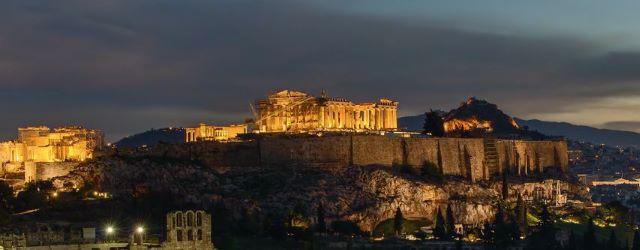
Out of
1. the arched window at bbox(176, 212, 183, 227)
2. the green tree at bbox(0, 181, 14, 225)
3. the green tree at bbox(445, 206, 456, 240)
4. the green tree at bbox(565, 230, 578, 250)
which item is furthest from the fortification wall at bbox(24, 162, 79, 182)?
the green tree at bbox(565, 230, 578, 250)

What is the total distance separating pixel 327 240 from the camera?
270 feet

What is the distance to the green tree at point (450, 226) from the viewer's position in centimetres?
9001

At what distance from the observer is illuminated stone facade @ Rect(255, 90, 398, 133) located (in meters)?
113

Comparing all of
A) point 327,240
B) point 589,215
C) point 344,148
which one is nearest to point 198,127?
point 344,148

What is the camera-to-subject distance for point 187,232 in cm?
5922

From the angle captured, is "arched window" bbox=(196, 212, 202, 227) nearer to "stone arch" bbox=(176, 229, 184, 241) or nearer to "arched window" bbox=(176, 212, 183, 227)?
"arched window" bbox=(176, 212, 183, 227)

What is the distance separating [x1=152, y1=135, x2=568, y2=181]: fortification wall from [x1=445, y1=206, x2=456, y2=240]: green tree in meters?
9.12

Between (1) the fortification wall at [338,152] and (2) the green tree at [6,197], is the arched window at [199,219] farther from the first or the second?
(1) the fortification wall at [338,152]

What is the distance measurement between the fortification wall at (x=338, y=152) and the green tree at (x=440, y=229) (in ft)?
33.1

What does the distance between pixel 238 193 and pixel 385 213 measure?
36.2 feet

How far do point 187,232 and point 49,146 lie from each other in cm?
5135

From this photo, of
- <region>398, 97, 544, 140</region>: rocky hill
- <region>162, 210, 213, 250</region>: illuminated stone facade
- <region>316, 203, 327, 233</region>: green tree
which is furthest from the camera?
<region>398, 97, 544, 140</region>: rocky hill

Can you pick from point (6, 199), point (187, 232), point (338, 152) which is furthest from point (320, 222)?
point (187, 232)

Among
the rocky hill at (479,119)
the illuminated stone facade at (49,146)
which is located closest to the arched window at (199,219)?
the illuminated stone facade at (49,146)
